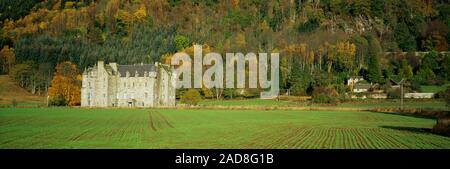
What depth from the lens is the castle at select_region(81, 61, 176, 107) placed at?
87.8m

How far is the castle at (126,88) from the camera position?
87.8 meters

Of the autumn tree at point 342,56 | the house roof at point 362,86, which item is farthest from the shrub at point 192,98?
the autumn tree at point 342,56

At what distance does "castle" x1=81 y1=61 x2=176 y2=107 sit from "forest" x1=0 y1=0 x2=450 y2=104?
14766 mm

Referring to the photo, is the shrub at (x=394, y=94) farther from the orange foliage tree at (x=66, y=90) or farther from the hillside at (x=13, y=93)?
the hillside at (x=13, y=93)

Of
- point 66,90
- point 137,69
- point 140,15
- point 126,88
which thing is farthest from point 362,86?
point 140,15

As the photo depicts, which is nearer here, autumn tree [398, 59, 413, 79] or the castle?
the castle

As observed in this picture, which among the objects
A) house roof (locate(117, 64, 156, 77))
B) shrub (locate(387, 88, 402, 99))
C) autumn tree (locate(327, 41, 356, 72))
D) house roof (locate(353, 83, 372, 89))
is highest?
autumn tree (locate(327, 41, 356, 72))

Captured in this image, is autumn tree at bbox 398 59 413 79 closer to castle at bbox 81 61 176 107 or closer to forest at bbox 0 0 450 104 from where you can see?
forest at bbox 0 0 450 104

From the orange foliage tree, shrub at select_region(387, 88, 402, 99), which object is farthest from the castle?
shrub at select_region(387, 88, 402, 99)

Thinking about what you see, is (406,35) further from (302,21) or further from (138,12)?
(138,12)

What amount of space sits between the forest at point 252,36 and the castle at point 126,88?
48.4ft
